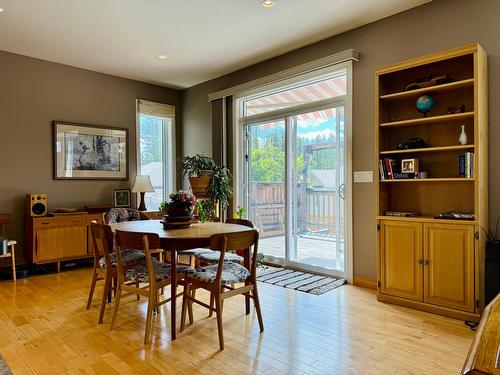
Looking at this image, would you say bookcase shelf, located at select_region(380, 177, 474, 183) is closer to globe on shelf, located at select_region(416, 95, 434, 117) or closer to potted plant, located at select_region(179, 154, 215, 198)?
globe on shelf, located at select_region(416, 95, 434, 117)

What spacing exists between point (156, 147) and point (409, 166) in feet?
14.2

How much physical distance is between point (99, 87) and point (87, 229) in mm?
2219

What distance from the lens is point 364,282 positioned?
3908 millimetres

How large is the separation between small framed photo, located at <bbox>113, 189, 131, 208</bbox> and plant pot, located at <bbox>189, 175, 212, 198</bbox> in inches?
48.3

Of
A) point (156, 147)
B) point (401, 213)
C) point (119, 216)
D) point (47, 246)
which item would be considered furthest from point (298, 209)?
point (47, 246)

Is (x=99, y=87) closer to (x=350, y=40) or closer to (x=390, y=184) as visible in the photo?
(x=350, y=40)

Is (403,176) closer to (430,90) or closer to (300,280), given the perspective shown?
(430,90)

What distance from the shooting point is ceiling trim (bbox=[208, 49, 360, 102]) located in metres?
3.94

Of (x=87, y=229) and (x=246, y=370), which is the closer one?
(x=246, y=370)

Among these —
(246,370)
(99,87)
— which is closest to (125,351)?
(246,370)

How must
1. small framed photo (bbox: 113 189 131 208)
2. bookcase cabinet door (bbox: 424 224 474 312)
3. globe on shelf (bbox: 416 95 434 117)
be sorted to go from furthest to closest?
small framed photo (bbox: 113 189 131 208), globe on shelf (bbox: 416 95 434 117), bookcase cabinet door (bbox: 424 224 474 312)

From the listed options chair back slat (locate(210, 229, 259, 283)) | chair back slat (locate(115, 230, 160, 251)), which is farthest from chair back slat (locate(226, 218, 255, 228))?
chair back slat (locate(115, 230, 160, 251))

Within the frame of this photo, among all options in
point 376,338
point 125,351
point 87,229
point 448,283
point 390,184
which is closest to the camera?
point 125,351

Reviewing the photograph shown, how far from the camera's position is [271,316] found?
3.07m
